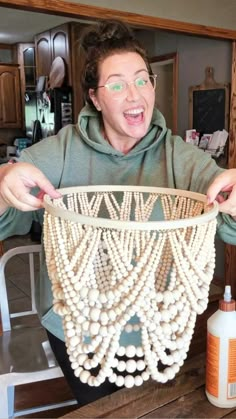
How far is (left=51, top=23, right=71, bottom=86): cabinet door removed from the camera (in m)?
4.49

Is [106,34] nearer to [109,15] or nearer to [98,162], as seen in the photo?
[98,162]

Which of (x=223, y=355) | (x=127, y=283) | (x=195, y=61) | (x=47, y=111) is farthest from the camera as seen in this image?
(x=47, y=111)

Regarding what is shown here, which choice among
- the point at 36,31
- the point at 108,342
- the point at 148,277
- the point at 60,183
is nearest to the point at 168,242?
the point at 148,277

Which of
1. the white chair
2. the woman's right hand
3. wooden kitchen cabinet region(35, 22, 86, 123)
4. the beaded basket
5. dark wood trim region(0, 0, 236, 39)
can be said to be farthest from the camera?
wooden kitchen cabinet region(35, 22, 86, 123)

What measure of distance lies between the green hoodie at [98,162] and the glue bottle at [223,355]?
0.29 metres

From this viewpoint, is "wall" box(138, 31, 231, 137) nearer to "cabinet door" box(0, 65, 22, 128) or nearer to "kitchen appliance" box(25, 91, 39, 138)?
"kitchen appliance" box(25, 91, 39, 138)

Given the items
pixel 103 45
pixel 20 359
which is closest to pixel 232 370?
pixel 103 45

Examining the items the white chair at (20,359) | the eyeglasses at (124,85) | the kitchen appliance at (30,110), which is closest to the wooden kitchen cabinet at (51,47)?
the kitchen appliance at (30,110)

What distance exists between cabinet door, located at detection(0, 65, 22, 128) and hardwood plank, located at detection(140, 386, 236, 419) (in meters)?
5.49

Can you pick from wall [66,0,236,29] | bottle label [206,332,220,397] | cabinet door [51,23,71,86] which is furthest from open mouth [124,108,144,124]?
cabinet door [51,23,71,86]

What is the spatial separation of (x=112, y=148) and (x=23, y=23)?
409 centimetres

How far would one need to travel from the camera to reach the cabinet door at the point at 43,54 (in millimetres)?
4987

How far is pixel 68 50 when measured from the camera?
448 centimetres

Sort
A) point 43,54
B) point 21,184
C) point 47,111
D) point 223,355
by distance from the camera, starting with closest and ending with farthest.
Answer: point 21,184 < point 223,355 < point 47,111 < point 43,54
